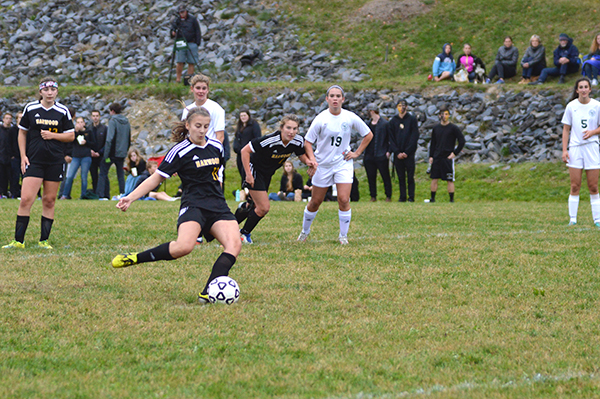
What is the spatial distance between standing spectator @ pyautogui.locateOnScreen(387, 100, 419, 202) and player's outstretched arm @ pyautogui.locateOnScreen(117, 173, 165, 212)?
12.8 metres

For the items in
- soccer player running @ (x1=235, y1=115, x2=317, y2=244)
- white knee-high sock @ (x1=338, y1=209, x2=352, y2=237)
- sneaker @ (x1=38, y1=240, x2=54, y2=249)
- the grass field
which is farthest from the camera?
white knee-high sock @ (x1=338, y1=209, x2=352, y2=237)

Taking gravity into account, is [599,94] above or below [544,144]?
above

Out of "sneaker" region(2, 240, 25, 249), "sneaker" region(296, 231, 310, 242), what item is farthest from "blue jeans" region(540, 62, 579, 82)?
"sneaker" region(2, 240, 25, 249)

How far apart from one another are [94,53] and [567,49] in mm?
21609

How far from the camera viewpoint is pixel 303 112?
86.9 ft

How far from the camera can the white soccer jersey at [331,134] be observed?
29.4 ft

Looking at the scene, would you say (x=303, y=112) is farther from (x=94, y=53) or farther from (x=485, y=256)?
(x=485, y=256)

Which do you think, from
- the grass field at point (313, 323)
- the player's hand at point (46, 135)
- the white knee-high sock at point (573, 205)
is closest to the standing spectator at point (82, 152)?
the player's hand at point (46, 135)

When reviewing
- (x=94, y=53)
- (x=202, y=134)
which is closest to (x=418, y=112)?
(x=94, y=53)

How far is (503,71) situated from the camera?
25969 millimetres

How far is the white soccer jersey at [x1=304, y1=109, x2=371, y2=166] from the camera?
8953 mm

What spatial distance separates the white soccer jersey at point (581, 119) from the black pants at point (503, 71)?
15.7 meters

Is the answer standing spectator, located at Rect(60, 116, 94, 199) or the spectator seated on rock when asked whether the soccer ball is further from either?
the spectator seated on rock

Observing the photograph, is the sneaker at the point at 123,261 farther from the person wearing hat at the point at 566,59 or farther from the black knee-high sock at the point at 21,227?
the person wearing hat at the point at 566,59
